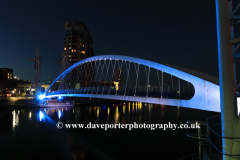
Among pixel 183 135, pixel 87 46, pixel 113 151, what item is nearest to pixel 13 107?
pixel 113 151

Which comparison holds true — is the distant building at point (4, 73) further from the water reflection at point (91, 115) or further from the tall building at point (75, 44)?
the water reflection at point (91, 115)

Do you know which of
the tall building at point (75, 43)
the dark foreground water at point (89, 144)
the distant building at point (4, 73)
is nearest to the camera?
Result: the dark foreground water at point (89, 144)

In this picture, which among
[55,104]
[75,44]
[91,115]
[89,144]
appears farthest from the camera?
[75,44]

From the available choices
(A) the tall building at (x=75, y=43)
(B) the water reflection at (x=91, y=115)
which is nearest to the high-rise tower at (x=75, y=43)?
(A) the tall building at (x=75, y=43)

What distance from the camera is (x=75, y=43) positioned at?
74812mm

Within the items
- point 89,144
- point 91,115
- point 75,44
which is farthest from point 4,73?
point 89,144

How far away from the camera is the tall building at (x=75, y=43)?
7456 cm

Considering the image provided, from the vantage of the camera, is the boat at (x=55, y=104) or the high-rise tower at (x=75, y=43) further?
the high-rise tower at (x=75, y=43)

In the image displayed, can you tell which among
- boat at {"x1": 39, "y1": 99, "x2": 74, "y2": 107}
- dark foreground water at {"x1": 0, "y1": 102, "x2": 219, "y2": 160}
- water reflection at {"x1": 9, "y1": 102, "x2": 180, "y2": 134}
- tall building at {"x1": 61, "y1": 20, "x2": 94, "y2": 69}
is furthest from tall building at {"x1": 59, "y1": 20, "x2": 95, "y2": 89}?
dark foreground water at {"x1": 0, "y1": 102, "x2": 219, "y2": 160}

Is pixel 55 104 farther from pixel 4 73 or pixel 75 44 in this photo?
pixel 4 73

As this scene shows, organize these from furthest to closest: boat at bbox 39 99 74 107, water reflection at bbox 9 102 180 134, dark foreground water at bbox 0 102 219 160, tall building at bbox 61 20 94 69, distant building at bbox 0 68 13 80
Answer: distant building at bbox 0 68 13 80
tall building at bbox 61 20 94 69
boat at bbox 39 99 74 107
water reflection at bbox 9 102 180 134
dark foreground water at bbox 0 102 219 160

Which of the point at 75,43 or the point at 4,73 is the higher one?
the point at 75,43

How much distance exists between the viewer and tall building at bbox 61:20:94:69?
74.6 m

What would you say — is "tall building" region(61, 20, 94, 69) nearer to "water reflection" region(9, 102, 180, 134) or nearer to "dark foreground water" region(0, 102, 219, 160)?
"water reflection" region(9, 102, 180, 134)
